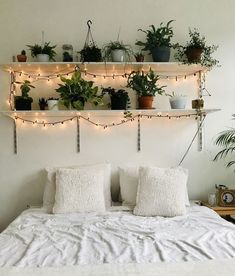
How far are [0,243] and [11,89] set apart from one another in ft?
5.86

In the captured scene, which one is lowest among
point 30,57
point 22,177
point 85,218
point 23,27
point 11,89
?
point 85,218

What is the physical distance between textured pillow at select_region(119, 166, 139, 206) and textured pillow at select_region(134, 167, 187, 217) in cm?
16

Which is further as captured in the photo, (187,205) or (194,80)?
(194,80)

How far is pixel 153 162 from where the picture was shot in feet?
11.7

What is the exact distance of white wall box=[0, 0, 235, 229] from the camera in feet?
11.4

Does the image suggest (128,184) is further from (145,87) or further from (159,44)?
(159,44)

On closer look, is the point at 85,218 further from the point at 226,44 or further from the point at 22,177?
the point at 226,44

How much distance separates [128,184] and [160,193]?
0.43 metres

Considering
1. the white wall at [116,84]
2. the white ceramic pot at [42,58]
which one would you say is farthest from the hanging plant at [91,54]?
the white ceramic pot at [42,58]

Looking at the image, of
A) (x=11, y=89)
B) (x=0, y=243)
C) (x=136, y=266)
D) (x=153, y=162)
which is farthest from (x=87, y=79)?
(x=136, y=266)

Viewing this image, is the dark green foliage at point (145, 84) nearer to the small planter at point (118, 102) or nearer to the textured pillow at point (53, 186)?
the small planter at point (118, 102)

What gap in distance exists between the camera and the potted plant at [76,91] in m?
3.24

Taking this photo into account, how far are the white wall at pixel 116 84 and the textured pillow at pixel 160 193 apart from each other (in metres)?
0.48

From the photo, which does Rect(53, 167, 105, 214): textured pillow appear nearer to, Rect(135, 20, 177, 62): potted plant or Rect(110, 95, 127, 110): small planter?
Rect(110, 95, 127, 110): small planter
